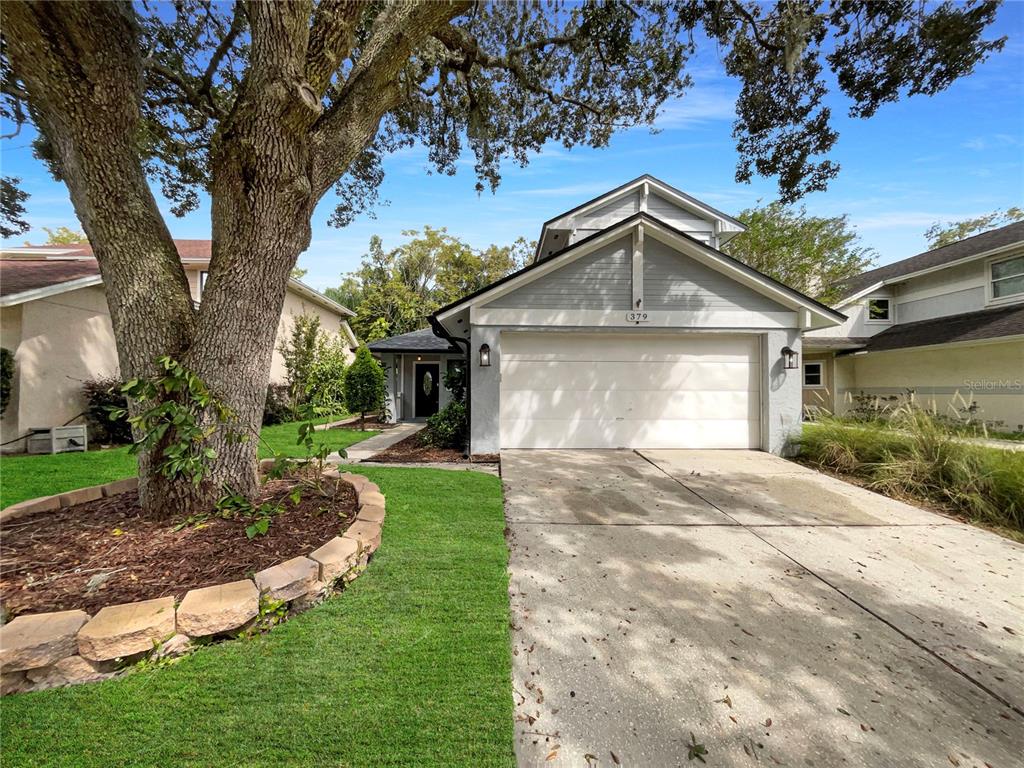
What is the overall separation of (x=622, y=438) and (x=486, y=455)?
9.25ft

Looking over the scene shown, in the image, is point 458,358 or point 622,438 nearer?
point 622,438

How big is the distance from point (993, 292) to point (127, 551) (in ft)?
66.4

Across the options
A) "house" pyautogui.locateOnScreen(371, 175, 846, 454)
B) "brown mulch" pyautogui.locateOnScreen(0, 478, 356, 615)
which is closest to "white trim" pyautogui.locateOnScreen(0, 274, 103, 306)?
"brown mulch" pyautogui.locateOnScreen(0, 478, 356, 615)

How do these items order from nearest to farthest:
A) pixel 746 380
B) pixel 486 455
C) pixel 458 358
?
pixel 486 455, pixel 746 380, pixel 458 358

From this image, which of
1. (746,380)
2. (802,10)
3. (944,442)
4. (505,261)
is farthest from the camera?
(505,261)

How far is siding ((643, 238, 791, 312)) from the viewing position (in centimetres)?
784

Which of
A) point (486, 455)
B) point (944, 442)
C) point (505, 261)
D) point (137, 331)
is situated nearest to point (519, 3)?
point (137, 331)

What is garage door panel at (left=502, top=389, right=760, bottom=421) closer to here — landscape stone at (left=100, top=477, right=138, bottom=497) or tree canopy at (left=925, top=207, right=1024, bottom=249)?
landscape stone at (left=100, top=477, right=138, bottom=497)

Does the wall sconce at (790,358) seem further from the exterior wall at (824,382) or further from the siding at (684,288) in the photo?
the exterior wall at (824,382)

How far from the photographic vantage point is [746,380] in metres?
8.07

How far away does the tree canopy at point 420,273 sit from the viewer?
26625 mm

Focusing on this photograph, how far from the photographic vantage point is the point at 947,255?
45.4 ft

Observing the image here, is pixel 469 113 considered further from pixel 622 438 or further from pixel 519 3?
pixel 622 438

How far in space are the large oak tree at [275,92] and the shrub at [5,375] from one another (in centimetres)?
469
